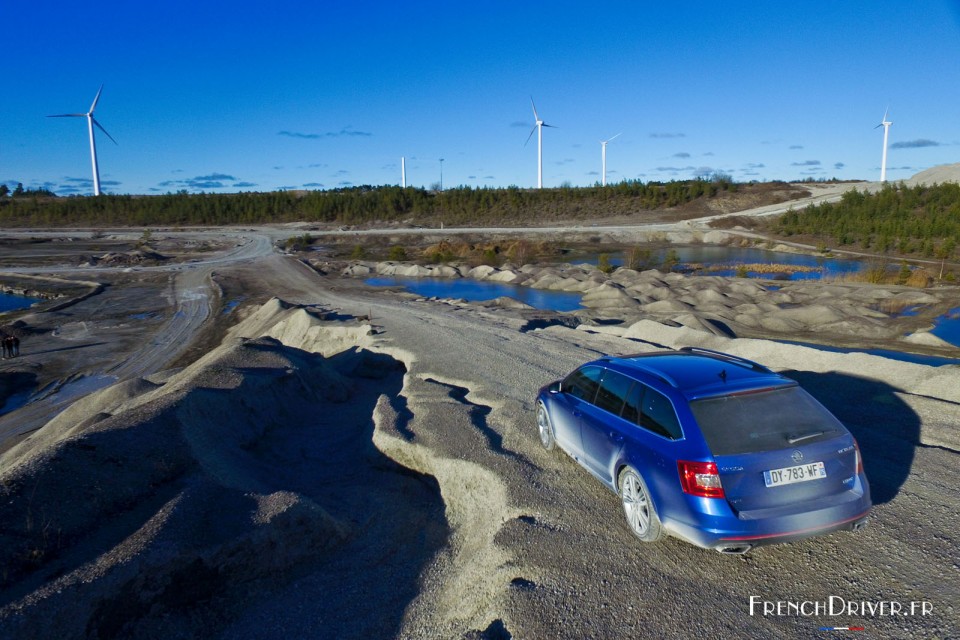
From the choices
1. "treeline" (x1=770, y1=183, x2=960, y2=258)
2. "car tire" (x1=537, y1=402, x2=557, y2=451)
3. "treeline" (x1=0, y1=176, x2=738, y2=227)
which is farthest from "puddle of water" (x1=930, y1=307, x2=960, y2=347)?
"treeline" (x1=0, y1=176, x2=738, y2=227)

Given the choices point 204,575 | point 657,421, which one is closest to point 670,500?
point 657,421

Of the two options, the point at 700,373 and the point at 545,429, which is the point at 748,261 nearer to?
the point at 545,429

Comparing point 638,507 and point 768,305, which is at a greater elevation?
point 638,507

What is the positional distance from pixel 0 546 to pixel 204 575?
1.88 meters

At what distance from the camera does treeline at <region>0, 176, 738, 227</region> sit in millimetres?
109750

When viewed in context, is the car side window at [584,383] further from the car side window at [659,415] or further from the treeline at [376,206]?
the treeline at [376,206]

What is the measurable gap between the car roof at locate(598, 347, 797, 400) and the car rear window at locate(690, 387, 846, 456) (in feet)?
0.30

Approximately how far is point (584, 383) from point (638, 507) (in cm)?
187

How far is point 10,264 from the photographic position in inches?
2297

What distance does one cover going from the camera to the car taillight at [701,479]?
201 inches

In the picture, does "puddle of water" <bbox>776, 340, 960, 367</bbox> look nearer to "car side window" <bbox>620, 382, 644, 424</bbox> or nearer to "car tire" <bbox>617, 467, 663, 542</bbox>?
"car side window" <bbox>620, 382, 644, 424</bbox>

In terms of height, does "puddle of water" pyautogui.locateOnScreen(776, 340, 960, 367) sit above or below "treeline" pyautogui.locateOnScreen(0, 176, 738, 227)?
below

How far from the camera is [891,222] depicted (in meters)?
60.3

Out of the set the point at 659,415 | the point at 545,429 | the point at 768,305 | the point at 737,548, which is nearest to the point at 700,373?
the point at 659,415
